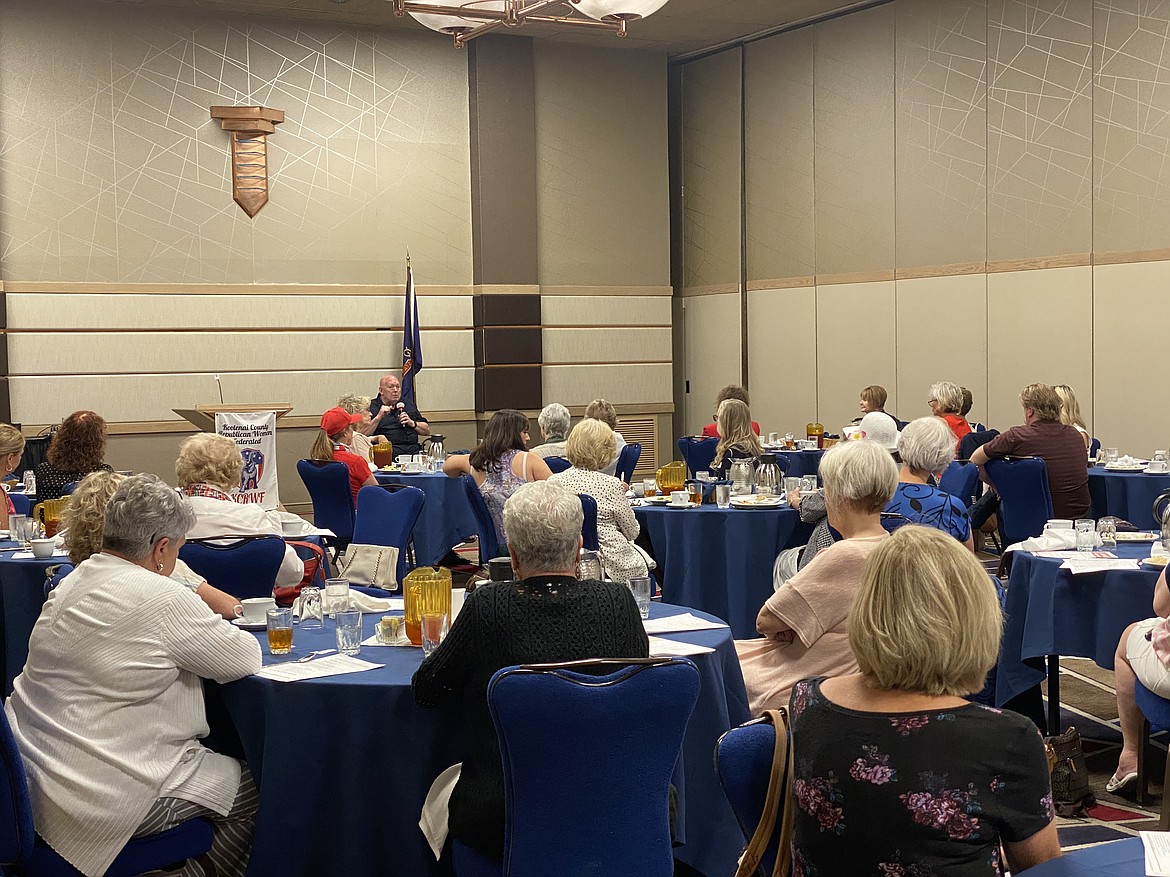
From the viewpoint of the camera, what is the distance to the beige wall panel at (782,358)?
13.7 metres

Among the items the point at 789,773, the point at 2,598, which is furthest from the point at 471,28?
the point at 789,773

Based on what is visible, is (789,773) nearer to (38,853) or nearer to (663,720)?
(663,720)

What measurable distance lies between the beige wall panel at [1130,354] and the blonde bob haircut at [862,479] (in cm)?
742

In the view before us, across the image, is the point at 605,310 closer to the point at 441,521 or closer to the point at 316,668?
the point at 441,521

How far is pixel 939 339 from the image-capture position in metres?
12.3

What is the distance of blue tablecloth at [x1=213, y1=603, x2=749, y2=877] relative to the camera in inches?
125

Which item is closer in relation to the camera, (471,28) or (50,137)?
(471,28)

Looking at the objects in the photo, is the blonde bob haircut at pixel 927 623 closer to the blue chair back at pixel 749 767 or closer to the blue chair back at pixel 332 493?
the blue chair back at pixel 749 767

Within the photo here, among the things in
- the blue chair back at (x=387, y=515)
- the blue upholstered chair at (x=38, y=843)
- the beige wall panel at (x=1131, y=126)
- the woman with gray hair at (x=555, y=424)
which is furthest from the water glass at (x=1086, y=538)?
the beige wall panel at (x=1131, y=126)

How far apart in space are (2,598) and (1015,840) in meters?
4.54

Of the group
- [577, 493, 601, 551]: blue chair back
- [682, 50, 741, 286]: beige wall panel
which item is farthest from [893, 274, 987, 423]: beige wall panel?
[577, 493, 601, 551]: blue chair back

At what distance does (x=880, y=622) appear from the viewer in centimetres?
212

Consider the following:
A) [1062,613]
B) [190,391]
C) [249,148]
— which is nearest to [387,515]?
[1062,613]

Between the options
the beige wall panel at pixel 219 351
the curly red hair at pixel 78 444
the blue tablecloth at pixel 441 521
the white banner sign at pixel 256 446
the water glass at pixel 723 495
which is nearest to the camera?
the curly red hair at pixel 78 444
